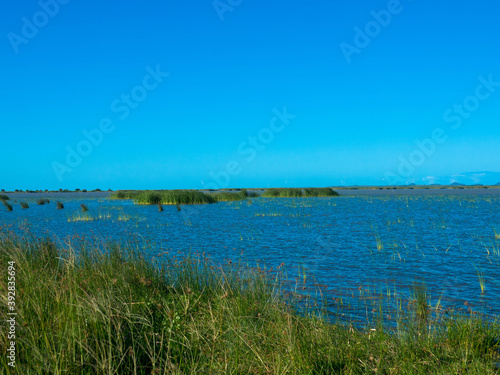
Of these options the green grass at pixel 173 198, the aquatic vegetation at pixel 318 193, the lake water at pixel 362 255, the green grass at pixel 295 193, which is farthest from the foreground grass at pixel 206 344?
the aquatic vegetation at pixel 318 193

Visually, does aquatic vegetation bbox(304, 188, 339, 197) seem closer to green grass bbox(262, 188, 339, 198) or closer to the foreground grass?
green grass bbox(262, 188, 339, 198)

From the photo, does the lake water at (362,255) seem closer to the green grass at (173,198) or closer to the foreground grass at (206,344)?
the foreground grass at (206,344)

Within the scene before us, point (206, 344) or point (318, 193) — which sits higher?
point (318, 193)

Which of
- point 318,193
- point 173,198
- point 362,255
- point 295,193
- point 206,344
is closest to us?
point 206,344

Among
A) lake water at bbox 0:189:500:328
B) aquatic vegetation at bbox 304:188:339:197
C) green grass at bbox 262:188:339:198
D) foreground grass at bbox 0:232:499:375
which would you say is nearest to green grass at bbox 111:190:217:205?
green grass at bbox 262:188:339:198

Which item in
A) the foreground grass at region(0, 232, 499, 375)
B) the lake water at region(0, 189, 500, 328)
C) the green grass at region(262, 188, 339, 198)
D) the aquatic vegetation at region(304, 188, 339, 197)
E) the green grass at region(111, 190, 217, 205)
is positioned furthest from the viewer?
the aquatic vegetation at region(304, 188, 339, 197)

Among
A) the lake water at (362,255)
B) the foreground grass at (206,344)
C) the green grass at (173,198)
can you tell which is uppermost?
the green grass at (173,198)

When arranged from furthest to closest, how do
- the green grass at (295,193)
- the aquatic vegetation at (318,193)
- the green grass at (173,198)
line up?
the aquatic vegetation at (318,193)
the green grass at (295,193)
the green grass at (173,198)

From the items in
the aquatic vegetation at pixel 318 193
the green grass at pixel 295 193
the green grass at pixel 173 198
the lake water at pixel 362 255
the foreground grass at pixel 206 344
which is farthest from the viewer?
the aquatic vegetation at pixel 318 193

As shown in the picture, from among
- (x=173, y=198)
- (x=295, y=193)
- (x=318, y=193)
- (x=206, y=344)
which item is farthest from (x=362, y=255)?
(x=318, y=193)

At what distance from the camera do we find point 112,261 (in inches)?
401

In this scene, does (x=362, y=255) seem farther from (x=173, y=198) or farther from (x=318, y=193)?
(x=318, y=193)

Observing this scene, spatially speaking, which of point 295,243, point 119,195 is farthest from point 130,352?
point 119,195

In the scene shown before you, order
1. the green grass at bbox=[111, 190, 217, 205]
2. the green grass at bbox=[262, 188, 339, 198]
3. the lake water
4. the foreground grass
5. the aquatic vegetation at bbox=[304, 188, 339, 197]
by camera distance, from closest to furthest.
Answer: the foreground grass
the lake water
the green grass at bbox=[111, 190, 217, 205]
the green grass at bbox=[262, 188, 339, 198]
the aquatic vegetation at bbox=[304, 188, 339, 197]
